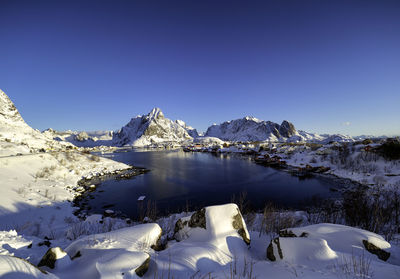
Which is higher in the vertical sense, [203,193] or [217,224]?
[217,224]

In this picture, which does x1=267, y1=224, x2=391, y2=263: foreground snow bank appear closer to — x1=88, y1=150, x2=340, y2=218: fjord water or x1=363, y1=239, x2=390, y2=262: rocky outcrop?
x1=363, y1=239, x2=390, y2=262: rocky outcrop

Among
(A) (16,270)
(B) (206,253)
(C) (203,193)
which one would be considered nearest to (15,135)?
(C) (203,193)

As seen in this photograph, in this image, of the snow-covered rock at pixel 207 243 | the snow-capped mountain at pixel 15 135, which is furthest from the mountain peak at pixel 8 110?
the snow-covered rock at pixel 207 243

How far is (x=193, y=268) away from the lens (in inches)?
110

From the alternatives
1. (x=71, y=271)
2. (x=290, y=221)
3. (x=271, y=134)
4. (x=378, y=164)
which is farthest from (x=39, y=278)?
(x=271, y=134)

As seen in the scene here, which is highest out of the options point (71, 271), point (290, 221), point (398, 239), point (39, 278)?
point (39, 278)

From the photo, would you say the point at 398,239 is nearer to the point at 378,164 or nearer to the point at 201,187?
the point at 201,187

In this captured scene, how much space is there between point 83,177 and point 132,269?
22346 millimetres

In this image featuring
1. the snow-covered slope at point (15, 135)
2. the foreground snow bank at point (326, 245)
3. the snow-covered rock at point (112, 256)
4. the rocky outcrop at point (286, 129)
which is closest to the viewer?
the snow-covered rock at point (112, 256)

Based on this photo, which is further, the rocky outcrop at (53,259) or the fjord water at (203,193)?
the fjord water at (203,193)

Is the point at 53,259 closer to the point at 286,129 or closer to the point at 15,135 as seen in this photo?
the point at 15,135

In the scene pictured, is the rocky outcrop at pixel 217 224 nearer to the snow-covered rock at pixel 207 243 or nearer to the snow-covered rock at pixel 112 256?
the snow-covered rock at pixel 207 243

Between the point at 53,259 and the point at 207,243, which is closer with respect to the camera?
the point at 53,259

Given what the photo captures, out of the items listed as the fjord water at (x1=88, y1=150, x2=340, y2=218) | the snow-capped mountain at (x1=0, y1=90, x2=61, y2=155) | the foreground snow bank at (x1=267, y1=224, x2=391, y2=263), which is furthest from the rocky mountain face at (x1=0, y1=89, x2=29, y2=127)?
the foreground snow bank at (x1=267, y1=224, x2=391, y2=263)
